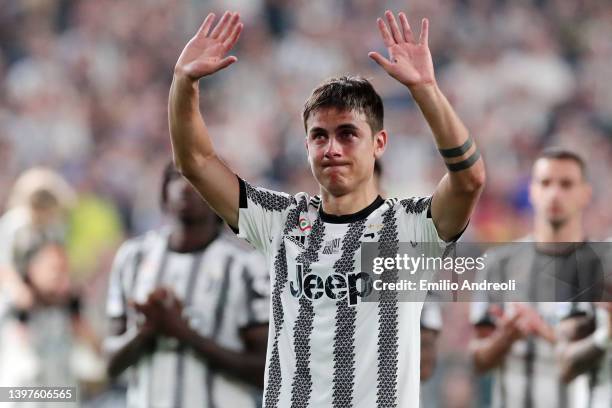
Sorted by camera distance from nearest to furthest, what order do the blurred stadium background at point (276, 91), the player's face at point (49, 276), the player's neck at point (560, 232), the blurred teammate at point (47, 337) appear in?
the player's neck at point (560, 232)
the blurred teammate at point (47, 337)
the player's face at point (49, 276)
the blurred stadium background at point (276, 91)

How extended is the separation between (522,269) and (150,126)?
5216mm

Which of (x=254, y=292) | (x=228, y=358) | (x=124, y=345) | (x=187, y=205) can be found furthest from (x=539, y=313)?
(x=124, y=345)

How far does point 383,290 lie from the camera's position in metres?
3.05

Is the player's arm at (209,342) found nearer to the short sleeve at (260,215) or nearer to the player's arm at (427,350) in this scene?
the player's arm at (427,350)

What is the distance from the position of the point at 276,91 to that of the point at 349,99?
6.85 m

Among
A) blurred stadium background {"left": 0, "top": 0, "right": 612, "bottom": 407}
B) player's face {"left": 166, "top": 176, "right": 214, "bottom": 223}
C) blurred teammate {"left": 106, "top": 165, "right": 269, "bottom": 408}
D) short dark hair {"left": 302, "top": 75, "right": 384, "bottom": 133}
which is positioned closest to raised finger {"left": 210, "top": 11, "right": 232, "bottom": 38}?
short dark hair {"left": 302, "top": 75, "right": 384, "bottom": 133}

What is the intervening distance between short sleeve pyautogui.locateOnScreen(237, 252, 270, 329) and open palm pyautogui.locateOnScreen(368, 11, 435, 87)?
6.86ft

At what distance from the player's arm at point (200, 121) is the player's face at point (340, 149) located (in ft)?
0.98

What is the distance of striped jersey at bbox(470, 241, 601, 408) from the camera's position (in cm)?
507

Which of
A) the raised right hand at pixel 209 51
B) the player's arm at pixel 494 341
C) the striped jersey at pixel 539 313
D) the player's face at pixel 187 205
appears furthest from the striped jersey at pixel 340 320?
the striped jersey at pixel 539 313

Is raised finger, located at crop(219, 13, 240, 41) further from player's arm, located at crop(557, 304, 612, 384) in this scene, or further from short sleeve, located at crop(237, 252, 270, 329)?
player's arm, located at crop(557, 304, 612, 384)

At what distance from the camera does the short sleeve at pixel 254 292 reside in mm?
4875

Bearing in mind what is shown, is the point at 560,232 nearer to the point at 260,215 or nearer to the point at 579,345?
the point at 579,345

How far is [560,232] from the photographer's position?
17.2ft
